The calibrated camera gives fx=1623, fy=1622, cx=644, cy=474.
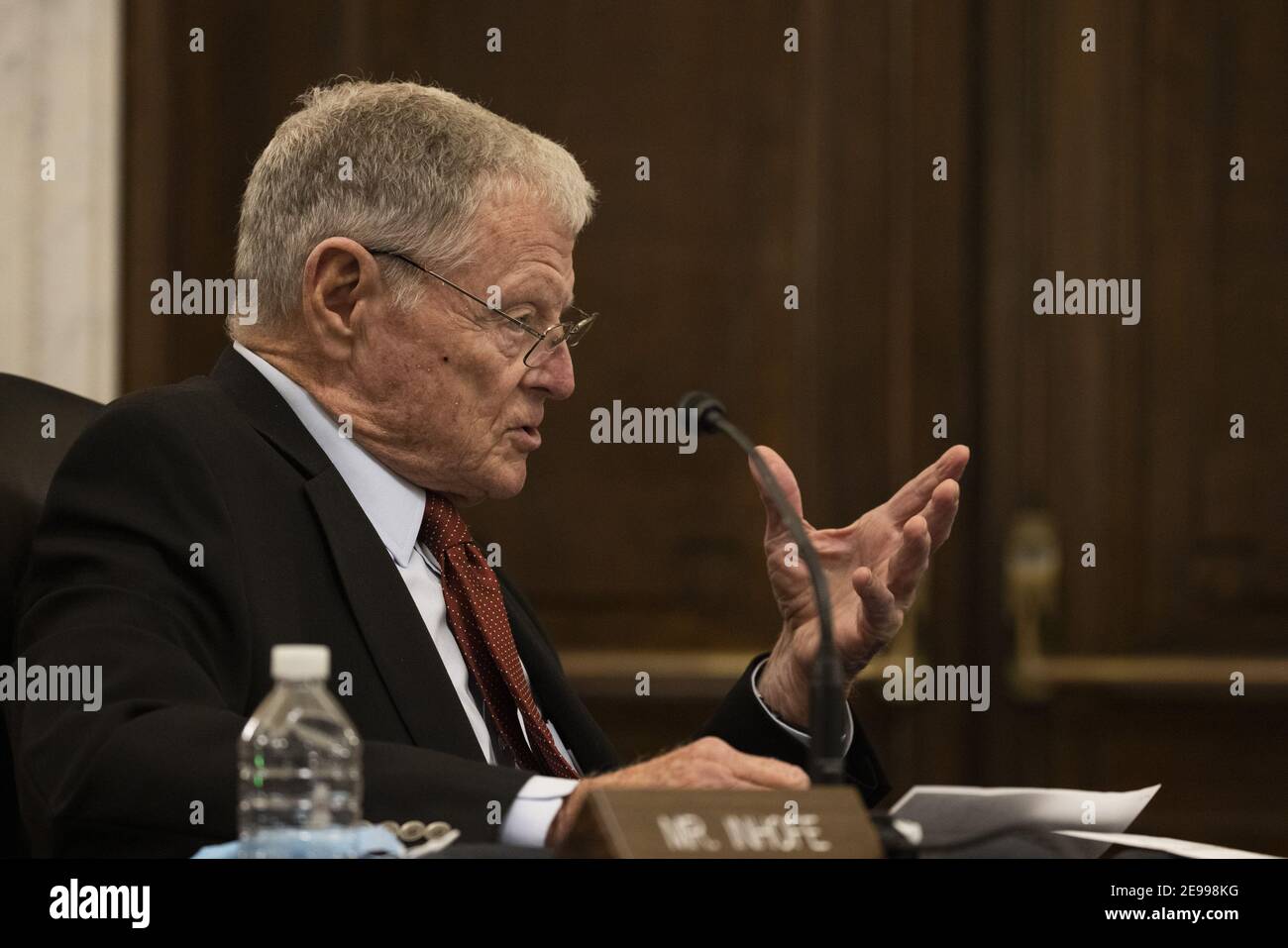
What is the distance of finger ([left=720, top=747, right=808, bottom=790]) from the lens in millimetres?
1329

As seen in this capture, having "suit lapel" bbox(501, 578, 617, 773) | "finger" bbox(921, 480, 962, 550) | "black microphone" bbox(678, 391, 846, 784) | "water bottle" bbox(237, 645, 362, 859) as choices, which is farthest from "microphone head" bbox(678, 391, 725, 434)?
"suit lapel" bbox(501, 578, 617, 773)

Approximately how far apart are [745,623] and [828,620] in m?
2.26

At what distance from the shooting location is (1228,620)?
3.51 metres

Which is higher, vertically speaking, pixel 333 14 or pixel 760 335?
pixel 333 14

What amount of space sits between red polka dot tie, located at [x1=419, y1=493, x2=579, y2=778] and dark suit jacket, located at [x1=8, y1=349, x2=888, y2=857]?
5.6 inches

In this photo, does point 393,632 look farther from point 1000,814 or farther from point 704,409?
point 1000,814

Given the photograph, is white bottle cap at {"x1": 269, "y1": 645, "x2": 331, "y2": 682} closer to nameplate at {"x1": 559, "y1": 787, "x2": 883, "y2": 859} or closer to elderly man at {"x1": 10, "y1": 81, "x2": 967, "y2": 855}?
nameplate at {"x1": 559, "y1": 787, "x2": 883, "y2": 859}

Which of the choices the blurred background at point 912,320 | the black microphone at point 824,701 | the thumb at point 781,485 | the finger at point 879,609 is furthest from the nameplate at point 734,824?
the blurred background at point 912,320

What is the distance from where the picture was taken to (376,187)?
6.56 ft

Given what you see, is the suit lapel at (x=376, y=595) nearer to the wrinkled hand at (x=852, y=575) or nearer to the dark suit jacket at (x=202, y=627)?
the dark suit jacket at (x=202, y=627)

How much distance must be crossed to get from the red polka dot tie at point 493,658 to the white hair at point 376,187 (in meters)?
0.34

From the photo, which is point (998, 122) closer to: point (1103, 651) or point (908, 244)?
point (908, 244)

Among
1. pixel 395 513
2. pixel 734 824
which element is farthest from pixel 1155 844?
pixel 395 513
